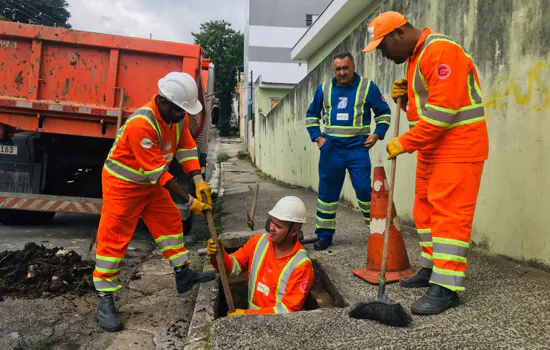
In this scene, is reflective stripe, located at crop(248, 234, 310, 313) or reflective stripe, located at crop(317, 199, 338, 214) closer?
reflective stripe, located at crop(248, 234, 310, 313)

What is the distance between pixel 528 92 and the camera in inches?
129

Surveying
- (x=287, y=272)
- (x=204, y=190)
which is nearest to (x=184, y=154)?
(x=204, y=190)

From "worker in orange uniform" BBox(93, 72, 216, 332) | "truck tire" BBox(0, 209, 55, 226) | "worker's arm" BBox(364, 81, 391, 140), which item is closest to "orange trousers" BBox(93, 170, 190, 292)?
"worker in orange uniform" BBox(93, 72, 216, 332)

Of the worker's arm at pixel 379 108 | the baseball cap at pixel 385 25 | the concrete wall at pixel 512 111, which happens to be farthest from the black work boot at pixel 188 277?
the concrete wall at pixel 512 111

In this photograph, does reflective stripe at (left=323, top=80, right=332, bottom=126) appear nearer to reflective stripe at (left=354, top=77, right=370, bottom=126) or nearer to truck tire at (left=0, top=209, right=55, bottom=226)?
reflective stripe at (left=354, top=77, right=370, bottom=126)

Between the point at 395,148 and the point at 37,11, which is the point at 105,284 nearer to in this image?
the point at 395,148

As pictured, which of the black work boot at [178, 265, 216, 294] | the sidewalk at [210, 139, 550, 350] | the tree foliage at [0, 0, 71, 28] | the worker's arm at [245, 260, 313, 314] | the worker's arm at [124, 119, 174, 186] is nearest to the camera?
the sidewalk at [210, 139, 550, 350]

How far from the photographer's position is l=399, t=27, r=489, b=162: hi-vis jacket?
8.00 feet

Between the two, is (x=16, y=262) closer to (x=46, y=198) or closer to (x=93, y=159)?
(x=46, y=198)

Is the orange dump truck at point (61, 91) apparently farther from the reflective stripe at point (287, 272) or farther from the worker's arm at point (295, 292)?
the worker's arm at point (295, 292)

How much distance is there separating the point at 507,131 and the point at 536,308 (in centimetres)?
155

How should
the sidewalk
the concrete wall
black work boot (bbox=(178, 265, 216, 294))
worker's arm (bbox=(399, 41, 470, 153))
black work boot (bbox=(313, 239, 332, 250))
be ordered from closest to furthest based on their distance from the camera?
the sidewalk → worker's arm (bbox=(399, 41, 470, 153)) → the concrete wall → black work boot (bbox=(178, 265, 216, 294)) → black work boot (bbox=(313, 239, 332, 250))

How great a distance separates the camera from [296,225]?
3.11 m

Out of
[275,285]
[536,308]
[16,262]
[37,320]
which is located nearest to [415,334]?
[536,308]
